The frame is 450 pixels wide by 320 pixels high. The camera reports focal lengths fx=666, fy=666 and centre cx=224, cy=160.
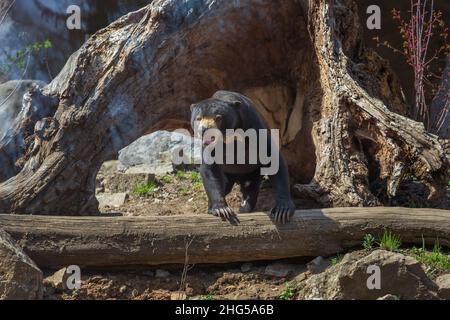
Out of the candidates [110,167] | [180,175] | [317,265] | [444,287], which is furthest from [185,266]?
[110,167]

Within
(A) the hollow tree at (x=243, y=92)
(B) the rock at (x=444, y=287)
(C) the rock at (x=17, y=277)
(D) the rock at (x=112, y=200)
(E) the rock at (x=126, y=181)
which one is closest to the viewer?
(C) the rock at (x=17, y=277)

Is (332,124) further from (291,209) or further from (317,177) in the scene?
(291,209)

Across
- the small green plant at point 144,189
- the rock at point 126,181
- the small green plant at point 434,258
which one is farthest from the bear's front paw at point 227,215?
the rock at point 126,181

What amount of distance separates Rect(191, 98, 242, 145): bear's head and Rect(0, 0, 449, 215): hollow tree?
0.81 m

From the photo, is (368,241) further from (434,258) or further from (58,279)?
(58,279)

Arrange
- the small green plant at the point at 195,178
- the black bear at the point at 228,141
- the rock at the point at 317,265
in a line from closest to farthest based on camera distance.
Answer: the rock at the point at 317,265
the black bear at the point at 228,141
the small green plant at the point at 195,178

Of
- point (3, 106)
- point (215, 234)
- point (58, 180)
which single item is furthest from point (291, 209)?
point (3, 106)

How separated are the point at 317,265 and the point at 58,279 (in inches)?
71.2

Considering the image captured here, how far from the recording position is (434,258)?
4.75 metres

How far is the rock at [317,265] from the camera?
4758 millimetres

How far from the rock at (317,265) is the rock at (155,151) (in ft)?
14.0

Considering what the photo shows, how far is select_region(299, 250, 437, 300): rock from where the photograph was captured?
13.1ft

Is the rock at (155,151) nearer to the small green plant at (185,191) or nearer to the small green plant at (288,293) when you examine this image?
the small green plant at (185,191)

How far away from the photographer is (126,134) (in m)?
5.82
